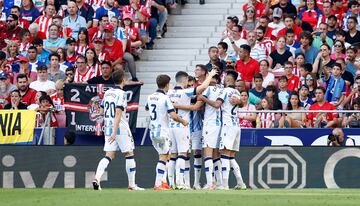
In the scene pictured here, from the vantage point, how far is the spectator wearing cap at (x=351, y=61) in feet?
90.6

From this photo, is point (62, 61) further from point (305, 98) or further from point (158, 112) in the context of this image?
point (158, 112)

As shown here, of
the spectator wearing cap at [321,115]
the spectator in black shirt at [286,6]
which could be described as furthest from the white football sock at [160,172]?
the spectator in black shirt at [286,6]

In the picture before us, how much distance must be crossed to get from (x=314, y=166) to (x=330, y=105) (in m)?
1.54

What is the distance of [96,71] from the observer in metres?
29.3

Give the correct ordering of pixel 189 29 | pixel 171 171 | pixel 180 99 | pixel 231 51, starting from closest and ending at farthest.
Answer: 1. pixel 180 99
2. pixel 171 171
3. pixel 231 51
4. pixel 189 29

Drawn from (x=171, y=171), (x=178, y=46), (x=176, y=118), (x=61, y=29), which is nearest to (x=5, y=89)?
(x=61, y=29)

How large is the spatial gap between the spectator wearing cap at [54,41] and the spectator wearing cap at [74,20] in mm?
432

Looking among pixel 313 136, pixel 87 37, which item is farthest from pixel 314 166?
pixel 87 37

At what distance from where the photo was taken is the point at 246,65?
2855 cm

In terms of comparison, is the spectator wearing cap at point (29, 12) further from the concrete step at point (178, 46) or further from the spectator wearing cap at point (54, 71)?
the concrete step at point (178, 46)

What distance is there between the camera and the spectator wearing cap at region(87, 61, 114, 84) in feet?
90.9

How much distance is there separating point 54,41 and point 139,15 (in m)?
2.20

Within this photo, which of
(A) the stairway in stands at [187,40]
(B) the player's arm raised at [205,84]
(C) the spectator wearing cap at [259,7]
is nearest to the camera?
(B) the player's arm raised at [205,84]

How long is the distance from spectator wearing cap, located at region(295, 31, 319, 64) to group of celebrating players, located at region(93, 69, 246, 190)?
15.1 ft
